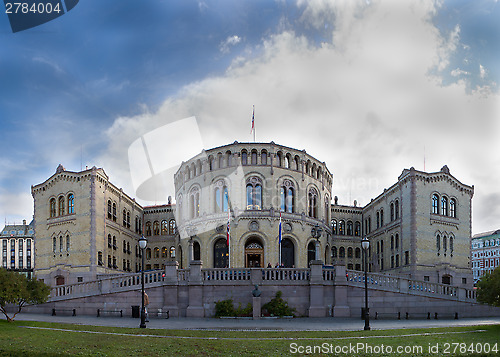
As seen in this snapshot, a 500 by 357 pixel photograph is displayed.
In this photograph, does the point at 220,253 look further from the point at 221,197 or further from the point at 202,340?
the point at 202,340

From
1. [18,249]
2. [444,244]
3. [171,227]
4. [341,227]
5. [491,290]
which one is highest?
[171,227]

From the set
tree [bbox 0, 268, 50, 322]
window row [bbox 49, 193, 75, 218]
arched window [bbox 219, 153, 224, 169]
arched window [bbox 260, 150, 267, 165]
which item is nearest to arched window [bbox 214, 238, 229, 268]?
arched window [bbox 219, 153, 224, 169]

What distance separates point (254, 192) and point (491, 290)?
3223 centimetres

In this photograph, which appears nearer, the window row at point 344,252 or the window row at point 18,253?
the window row at point 344,252

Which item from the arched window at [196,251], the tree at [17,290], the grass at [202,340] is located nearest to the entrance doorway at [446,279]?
the arched window at [196,251]

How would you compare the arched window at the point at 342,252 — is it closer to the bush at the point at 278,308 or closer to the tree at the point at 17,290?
the bush at the point at 278,308

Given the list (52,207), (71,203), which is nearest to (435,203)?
(71,203)

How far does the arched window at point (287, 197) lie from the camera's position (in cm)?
5588

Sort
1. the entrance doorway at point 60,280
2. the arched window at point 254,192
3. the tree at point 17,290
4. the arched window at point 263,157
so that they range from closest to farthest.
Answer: the tree at point 17,290 < the entrance doorway at point 60,280 < the arched window at point 254,192 < the arched window at point 263,157

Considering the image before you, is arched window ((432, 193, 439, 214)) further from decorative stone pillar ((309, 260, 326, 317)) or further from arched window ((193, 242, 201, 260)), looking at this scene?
arched window ((193, 242, 201, 260))

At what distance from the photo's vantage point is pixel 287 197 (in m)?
56.3

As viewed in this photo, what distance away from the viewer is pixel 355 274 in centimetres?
3444

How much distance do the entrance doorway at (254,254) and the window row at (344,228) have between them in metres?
19.0

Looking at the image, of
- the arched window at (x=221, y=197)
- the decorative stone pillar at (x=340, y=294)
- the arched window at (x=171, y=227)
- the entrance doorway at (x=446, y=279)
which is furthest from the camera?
the arched window at (x=171, y=227)
